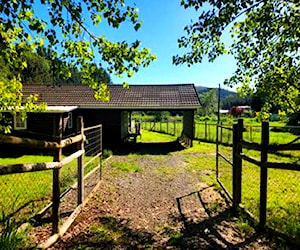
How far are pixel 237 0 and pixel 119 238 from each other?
4272 mm

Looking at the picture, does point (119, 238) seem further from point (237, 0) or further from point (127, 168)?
point (127, 168)

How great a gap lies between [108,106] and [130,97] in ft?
8.07

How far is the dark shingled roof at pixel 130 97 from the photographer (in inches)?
789

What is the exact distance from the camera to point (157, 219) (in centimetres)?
609

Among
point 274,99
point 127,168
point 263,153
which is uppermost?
point 274,99

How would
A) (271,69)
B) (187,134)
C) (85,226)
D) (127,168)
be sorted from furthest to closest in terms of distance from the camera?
(187,134) → (127,168) → (271,69) → (85,226)

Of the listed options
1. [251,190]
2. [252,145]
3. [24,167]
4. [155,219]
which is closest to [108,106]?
[251,190]

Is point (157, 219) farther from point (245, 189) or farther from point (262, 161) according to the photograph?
point (245, 189)

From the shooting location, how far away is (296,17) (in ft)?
18.9

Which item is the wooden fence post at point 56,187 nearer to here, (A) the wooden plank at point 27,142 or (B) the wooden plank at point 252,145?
(A) the wooden plank at point 27,142

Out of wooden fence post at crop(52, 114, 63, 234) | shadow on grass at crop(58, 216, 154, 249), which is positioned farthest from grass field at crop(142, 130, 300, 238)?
wooden fence post at crop(52, 114, 63, 234)

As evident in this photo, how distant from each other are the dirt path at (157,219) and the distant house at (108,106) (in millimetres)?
9815

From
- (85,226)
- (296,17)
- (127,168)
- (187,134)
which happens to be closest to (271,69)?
(296,17)

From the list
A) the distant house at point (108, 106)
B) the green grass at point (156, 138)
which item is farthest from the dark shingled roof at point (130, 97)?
the green grass at point (156, 138)
